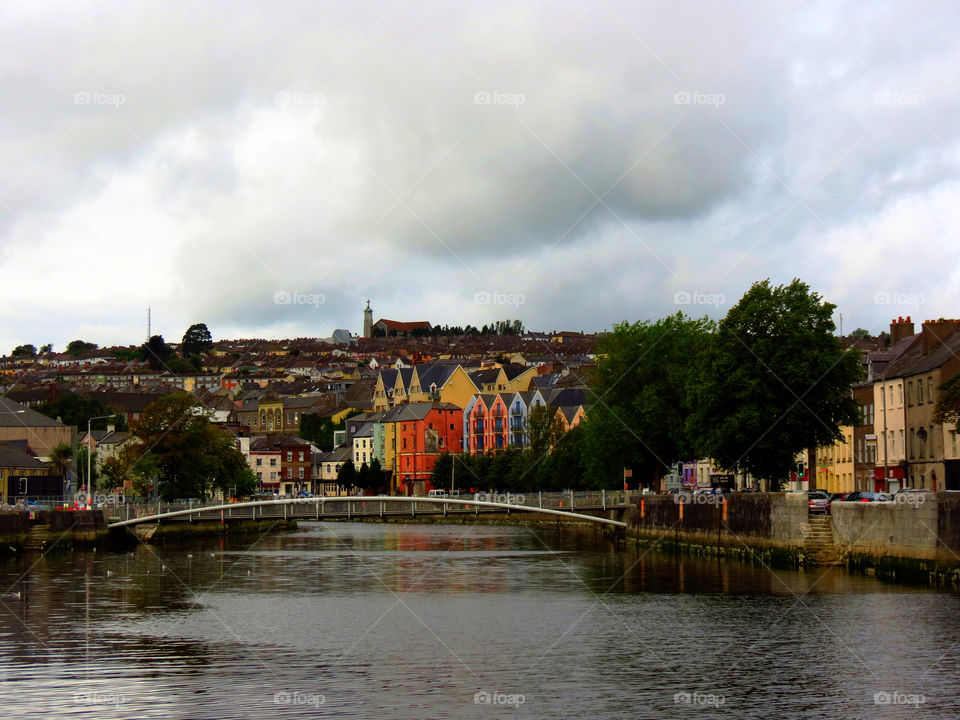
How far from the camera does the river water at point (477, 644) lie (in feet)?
103

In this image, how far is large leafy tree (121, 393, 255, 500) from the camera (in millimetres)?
110375

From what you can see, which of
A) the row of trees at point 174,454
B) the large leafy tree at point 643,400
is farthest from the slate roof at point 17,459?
the large leafy tree at point 643,400

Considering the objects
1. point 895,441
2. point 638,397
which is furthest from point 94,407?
point 895,441

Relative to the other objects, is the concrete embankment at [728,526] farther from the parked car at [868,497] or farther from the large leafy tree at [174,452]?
the large leafy tree at [174,452]

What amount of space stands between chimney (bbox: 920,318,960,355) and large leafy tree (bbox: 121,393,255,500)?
58714 millimetres

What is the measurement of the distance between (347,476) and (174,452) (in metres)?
81.2

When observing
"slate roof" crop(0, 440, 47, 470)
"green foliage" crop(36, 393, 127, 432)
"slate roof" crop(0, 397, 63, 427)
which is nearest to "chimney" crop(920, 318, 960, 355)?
"slate roof" crop(0, 440, 47, 470)

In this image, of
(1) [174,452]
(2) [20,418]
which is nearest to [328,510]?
(1) [174,452]

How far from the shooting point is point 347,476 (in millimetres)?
191000

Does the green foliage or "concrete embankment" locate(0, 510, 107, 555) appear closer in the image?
"concrete embankment" locate(0, 510, 107, 555)

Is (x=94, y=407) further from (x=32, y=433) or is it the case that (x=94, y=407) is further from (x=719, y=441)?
(x=719, y=441)

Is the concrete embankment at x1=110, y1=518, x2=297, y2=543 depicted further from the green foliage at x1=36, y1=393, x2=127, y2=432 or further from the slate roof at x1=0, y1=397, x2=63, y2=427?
the green foliage at x1=36, y1=393, x2=127, y2=432

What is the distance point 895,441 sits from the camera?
80.1 metres

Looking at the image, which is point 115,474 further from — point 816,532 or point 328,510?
point 816,532
